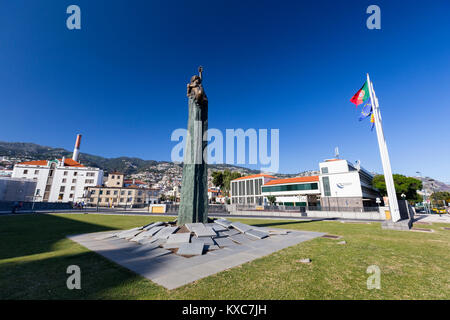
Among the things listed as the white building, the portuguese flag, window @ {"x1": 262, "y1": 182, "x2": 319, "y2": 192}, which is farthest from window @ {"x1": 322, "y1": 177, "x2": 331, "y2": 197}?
the white building

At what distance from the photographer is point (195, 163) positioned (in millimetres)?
10070

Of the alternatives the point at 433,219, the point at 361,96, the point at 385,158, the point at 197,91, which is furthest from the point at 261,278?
the point at 433,219

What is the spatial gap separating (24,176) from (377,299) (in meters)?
87.2

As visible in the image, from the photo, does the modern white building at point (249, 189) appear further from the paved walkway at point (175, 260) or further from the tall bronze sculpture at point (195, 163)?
the paved walkway at point (175, 260)

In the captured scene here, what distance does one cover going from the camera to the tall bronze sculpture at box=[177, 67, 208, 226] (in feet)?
31.9

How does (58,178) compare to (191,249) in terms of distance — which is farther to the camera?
(58,178)

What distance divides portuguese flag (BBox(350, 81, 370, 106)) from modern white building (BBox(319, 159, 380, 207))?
101ft

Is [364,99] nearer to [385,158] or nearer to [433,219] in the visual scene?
[385,158]

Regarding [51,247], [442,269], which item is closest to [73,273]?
[51,247]

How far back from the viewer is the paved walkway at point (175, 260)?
4.32 meters

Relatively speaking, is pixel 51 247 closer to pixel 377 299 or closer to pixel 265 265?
pixel 265 265

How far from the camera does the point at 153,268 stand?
4.91m

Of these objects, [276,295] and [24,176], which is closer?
[276,295]

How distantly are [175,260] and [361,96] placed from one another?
21180 millimetres
